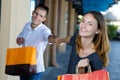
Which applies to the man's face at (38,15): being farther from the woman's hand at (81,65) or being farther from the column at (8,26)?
the woman's hand at (81,65)

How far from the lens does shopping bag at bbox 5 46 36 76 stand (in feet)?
11.8

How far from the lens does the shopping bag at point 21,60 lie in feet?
11.8

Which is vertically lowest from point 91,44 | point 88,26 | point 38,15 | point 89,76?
point 89,76

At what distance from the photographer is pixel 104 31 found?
9.57ft

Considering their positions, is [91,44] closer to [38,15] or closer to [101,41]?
[101,41]

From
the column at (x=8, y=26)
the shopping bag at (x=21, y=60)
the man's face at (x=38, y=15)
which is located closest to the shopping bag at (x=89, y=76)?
the shopping bag at (x=21, y=60)

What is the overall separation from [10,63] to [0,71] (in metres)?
1.55

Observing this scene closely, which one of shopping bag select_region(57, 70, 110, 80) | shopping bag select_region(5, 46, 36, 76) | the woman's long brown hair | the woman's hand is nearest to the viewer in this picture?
shopping bag select_region(57, 70, 110, 80)

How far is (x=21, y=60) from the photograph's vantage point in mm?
3650

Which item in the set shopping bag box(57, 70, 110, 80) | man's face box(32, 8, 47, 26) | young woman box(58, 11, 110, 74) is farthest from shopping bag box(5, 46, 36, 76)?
shopping bag box(57, 70, 110, 80)

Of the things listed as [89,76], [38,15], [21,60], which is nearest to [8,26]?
[38,15]

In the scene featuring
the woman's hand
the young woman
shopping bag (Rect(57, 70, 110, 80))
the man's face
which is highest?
the man's face

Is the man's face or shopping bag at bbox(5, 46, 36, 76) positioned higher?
the man's face

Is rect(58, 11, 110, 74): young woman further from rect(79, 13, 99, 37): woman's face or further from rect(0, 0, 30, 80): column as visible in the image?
rect(0, 0, 30, 80): column
